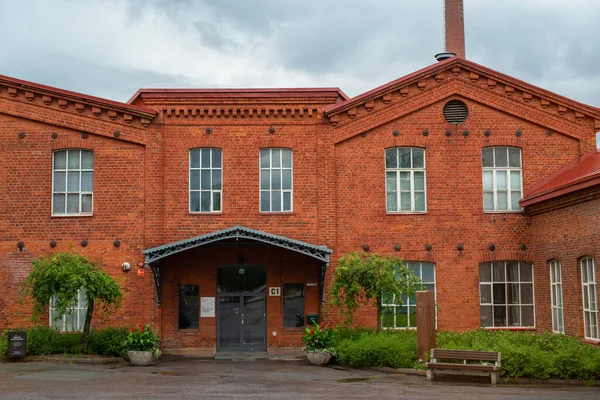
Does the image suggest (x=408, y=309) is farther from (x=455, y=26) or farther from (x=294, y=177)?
(x=455, y=26)

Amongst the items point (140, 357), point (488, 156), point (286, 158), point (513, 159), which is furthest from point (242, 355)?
point (513, 159)

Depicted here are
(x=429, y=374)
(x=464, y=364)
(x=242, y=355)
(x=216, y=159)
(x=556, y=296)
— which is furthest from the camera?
(x=216, y=159)

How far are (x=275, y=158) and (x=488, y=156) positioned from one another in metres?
6.85

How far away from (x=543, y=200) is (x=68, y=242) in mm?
14506

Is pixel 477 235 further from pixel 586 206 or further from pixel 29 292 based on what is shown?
pixel 29 292

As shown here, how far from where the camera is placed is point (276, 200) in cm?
2519

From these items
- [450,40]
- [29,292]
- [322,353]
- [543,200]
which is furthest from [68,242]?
[450,40]

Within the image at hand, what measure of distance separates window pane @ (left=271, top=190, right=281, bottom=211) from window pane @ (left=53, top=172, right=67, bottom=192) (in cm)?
653

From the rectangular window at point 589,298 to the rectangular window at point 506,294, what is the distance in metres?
3.07

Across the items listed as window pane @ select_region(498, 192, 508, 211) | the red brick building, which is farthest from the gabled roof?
window pane @ select_region(498, 192, 508, 211)

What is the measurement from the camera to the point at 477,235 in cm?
2509

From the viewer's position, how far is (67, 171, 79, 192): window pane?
24.9m

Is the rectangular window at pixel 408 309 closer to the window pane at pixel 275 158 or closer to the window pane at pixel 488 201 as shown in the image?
the window pane at pixel 488 201

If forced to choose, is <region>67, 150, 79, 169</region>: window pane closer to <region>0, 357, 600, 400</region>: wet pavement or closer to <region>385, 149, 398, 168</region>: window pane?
<region>0, 357, 600, 400</region>: wet pavement
